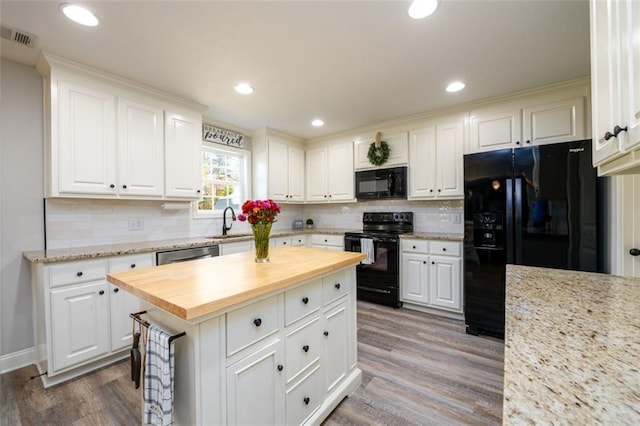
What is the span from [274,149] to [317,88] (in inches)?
62.0

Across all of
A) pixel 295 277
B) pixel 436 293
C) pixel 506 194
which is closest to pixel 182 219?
pixel 295 277

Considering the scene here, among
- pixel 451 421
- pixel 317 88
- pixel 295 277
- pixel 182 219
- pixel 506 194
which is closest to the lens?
pixel 295 277

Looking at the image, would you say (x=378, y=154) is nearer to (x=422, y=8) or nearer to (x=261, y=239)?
(x=422, y=8)

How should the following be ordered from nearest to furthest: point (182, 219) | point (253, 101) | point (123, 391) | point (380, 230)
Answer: point (123, 391) < point (253, 101) < point (182, 219) < point (380, 230)

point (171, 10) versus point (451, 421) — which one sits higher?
point (171, 10)

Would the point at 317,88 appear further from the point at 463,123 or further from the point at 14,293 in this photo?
the point at 14,293

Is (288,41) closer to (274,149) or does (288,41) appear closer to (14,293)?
(274,149)

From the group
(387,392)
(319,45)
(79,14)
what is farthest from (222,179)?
(387,392)

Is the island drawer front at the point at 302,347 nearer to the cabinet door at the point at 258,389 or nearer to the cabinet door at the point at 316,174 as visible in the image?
the cabinet door at the point at 258,389

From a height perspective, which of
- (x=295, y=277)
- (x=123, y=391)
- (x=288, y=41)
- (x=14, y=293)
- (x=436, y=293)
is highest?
(x=288, y=41)

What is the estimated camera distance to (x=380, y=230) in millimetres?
4035

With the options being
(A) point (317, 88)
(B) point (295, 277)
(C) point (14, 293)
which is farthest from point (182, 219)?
(B) point (295, 277)

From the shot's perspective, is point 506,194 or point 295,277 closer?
point 295,277

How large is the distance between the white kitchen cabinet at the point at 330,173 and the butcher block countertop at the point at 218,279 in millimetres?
2391
